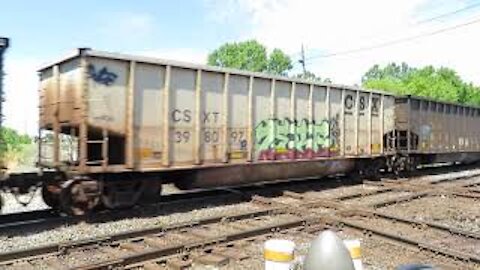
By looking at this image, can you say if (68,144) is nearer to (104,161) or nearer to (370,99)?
(104,161)

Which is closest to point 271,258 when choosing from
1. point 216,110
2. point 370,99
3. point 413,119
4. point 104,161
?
point 104,161

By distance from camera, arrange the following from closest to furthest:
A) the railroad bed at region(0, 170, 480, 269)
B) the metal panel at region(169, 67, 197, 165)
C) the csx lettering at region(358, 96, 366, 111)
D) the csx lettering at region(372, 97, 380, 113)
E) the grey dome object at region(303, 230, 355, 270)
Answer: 1. the grey dome object at region(303, 230, 355, 270)
2. the railroad bed at region(0, 170, 480, 269)
3. the metal panel at region(169, 67, 197, 165)
4. the csx lettering at region(358, 96, 366, 111)
5. the csx lettering at region(372, 97, 380, 113)

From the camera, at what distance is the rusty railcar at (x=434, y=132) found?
794 inches

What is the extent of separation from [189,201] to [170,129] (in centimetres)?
193

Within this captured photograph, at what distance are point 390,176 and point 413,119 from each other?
2685mm

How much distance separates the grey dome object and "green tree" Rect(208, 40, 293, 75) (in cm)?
8543

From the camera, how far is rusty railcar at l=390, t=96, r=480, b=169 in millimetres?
20172

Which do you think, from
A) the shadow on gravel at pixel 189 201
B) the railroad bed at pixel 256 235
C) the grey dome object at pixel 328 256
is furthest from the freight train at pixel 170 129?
the grey dome object at pixel 328 256

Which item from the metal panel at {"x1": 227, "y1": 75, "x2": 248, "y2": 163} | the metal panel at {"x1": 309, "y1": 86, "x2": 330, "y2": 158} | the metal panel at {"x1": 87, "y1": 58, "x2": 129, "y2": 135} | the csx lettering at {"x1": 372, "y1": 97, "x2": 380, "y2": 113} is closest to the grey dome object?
the metal panel at {"x1": 87, "y1": 58, "x2": 129, "y2": 135}

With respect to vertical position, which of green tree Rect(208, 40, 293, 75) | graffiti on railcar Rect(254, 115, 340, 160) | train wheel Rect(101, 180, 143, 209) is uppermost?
green tree Rect(208, 40, 293, 75)

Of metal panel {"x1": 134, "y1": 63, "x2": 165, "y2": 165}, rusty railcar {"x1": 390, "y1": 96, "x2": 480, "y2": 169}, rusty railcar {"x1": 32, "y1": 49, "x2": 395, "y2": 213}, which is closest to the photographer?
rusty railcar {"x1": 32, "y1": 49, "x2": 395, "y2": 213}

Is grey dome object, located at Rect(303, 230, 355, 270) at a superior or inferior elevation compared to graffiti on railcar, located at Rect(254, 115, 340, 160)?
inferior

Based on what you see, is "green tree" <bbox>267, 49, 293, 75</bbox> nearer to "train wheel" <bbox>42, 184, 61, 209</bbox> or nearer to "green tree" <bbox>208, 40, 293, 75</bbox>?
"green tree" <bbox>208, 40, 293, 75</bbox>

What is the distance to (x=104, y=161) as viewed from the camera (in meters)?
10.6
